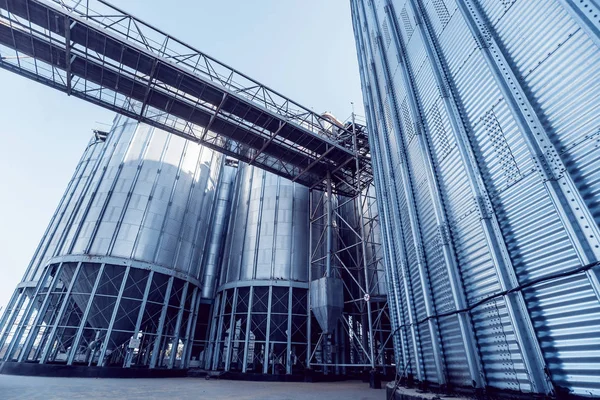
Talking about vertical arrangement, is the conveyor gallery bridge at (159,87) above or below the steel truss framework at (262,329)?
above

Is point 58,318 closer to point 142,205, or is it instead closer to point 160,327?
point 160,327

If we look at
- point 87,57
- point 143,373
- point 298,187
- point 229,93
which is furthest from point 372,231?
point 87,57

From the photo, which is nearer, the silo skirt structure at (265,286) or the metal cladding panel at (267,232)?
the silo skirt structure at (265,286)

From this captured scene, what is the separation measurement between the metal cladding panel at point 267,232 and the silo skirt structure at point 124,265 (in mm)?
2983

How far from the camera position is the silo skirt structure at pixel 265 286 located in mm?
19969

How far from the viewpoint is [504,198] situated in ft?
15.2

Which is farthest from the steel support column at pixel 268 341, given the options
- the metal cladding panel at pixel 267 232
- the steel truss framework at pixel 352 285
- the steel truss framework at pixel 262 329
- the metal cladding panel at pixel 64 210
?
the metal cladding panel at pixel 64 210

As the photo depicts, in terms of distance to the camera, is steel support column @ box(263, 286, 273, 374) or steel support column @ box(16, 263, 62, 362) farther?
steel support column @ box(263, 286, 273, 374)

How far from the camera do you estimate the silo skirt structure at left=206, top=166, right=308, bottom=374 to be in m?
20.0

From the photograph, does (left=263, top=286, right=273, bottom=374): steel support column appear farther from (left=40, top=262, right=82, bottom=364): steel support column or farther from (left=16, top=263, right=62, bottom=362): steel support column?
(left=16, top=263, right=62, bottom=362): steel support column

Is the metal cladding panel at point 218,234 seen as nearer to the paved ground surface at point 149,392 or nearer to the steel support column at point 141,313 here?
the steel support column at point 141,313

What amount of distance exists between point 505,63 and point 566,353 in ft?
14.2

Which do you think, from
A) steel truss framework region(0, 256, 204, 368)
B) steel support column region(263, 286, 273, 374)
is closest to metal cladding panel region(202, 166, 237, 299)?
steel truss framework region(0, 256, 204, 368)

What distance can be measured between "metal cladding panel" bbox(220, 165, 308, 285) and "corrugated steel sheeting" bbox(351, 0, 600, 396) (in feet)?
49.3
